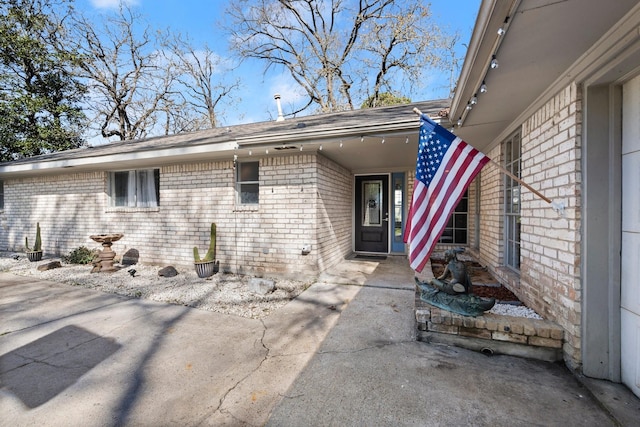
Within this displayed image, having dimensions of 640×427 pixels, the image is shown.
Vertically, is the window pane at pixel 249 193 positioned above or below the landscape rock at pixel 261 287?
above

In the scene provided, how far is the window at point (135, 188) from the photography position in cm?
695

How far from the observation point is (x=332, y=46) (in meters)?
17.2

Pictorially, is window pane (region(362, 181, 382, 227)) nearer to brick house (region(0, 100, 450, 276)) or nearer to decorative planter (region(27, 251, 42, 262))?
brick house (region(0, 100, 450, 276))

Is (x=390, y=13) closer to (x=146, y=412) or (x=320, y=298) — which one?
(x=320, y=298)

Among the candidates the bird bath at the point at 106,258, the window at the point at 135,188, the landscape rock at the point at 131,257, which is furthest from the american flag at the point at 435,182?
the landscape rock at the point at 131,257

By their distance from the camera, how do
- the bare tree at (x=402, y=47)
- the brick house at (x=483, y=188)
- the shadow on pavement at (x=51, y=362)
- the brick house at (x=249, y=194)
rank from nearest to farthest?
the brick house at (x=483, y=188) < the shadow on pavement at (x=51, y=362) < the brick house at (x=249, y=194) < the bare tree at (x=402, y=47)

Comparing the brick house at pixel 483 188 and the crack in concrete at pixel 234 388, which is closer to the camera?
the crack in concrete at pixel 234 388

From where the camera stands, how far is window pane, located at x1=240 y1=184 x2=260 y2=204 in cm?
593

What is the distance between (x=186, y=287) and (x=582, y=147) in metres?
5.72

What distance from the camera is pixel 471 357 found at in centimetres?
269

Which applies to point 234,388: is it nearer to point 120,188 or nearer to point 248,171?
point 248,171

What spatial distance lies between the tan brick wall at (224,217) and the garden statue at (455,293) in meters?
2.66

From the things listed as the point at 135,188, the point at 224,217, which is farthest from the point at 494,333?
the point at 135,188

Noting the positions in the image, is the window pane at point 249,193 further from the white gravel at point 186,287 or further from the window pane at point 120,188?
the window pane at point 120,188
